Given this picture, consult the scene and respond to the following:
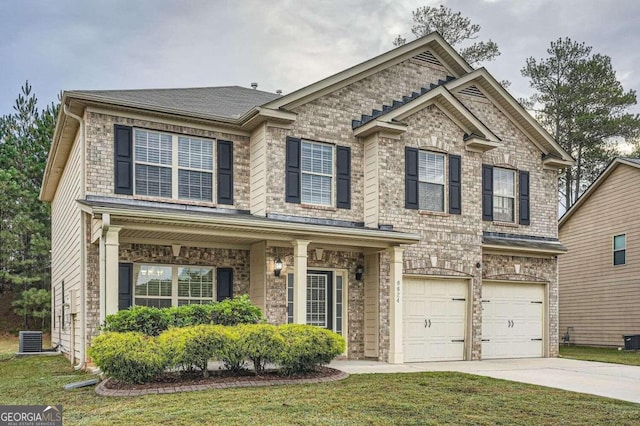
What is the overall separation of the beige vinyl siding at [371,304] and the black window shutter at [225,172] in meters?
3.56

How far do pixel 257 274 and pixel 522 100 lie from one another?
23.0 m

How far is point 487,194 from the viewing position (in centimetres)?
1596

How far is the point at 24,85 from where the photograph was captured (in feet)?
99.8

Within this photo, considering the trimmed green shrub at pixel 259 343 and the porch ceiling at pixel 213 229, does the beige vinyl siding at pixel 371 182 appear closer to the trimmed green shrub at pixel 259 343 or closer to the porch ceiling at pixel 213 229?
the porch ceiling at pixel 213 229

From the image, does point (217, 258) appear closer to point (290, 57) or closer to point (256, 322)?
point (256, 322)

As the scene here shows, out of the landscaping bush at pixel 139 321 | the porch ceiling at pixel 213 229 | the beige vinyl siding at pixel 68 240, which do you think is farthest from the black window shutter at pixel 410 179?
the beige vinyl siding at pixel 68 240

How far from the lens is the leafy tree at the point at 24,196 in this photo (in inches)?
1044

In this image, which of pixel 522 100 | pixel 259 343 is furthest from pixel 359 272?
pixel 522 100

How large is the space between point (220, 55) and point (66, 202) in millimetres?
9167

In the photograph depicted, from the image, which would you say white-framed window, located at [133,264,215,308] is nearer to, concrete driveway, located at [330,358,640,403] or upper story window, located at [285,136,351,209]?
upper story window, located at [285,136,351,209]

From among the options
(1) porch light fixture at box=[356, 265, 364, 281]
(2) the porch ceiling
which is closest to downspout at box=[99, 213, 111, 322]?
(2) the porch ceiling

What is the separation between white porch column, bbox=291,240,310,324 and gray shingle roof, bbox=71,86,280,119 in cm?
340

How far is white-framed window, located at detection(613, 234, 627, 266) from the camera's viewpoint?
20.5 m

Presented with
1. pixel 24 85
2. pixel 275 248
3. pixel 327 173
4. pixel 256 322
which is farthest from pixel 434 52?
pixel 24 85
